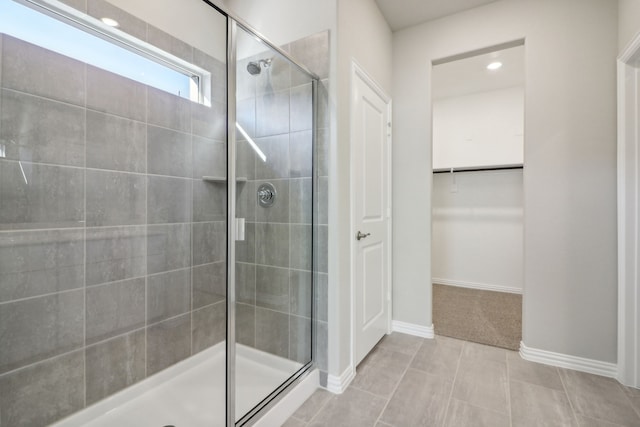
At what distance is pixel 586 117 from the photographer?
2029 mm

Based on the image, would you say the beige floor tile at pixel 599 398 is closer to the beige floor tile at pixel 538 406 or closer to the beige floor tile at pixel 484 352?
the beige floor tile at pixel 538 406

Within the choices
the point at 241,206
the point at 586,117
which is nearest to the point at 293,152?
the point at 241,206

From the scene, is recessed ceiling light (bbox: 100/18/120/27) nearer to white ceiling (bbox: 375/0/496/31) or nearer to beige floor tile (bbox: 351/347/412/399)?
white ceiling (bbox: 375/0/496/31)

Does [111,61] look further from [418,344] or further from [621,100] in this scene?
[621,100]

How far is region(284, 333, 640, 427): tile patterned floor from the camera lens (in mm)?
1564

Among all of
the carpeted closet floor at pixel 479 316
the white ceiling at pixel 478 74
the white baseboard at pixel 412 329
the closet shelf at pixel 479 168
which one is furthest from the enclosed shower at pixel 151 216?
the closet shelf at pixel 479 168

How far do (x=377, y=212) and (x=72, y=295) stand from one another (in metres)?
2.01

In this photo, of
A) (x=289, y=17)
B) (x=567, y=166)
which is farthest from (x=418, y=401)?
(x=289, y=17)

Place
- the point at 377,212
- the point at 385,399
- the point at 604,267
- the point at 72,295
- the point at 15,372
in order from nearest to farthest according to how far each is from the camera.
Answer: the point at 15,372 → the point at 72,295 → the point at 385,399 → the point at 604,267 → the point at 377,212

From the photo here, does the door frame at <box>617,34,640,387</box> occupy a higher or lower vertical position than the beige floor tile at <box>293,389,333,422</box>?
higher

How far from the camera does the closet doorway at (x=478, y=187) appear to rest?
3514 mm

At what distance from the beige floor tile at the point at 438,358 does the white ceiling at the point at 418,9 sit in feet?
9.15

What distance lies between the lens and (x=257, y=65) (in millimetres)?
1740

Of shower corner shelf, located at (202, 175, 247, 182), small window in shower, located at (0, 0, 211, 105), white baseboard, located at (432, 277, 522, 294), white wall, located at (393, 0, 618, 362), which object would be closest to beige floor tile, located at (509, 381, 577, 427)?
white wall, located at (393, 0, 618, 362)
